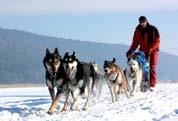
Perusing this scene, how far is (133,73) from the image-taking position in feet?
49.3

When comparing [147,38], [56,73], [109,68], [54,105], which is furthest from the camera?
[147,38]

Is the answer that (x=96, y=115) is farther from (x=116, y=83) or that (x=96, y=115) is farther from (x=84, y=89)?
(x=116, y=83)

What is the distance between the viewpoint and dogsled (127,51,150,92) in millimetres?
15180

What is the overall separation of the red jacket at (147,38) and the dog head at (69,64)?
2.92 meters

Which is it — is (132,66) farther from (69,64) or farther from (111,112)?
(111,112)

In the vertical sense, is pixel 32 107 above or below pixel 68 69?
below

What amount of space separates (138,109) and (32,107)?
11.8 ft

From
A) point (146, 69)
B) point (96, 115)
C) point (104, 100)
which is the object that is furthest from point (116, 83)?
point (96, 115)

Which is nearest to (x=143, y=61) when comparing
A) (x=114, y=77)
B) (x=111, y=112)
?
(x=114, y=77)

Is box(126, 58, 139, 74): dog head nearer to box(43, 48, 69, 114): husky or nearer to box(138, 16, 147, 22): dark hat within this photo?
box(138, 16, 147, 22): dark hat

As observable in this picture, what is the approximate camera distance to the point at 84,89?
13.1 metres

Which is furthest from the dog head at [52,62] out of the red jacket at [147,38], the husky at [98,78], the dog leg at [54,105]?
the red jacket at [147,38]

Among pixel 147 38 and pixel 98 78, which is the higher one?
pixel 147 38

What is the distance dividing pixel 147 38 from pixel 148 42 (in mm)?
105
